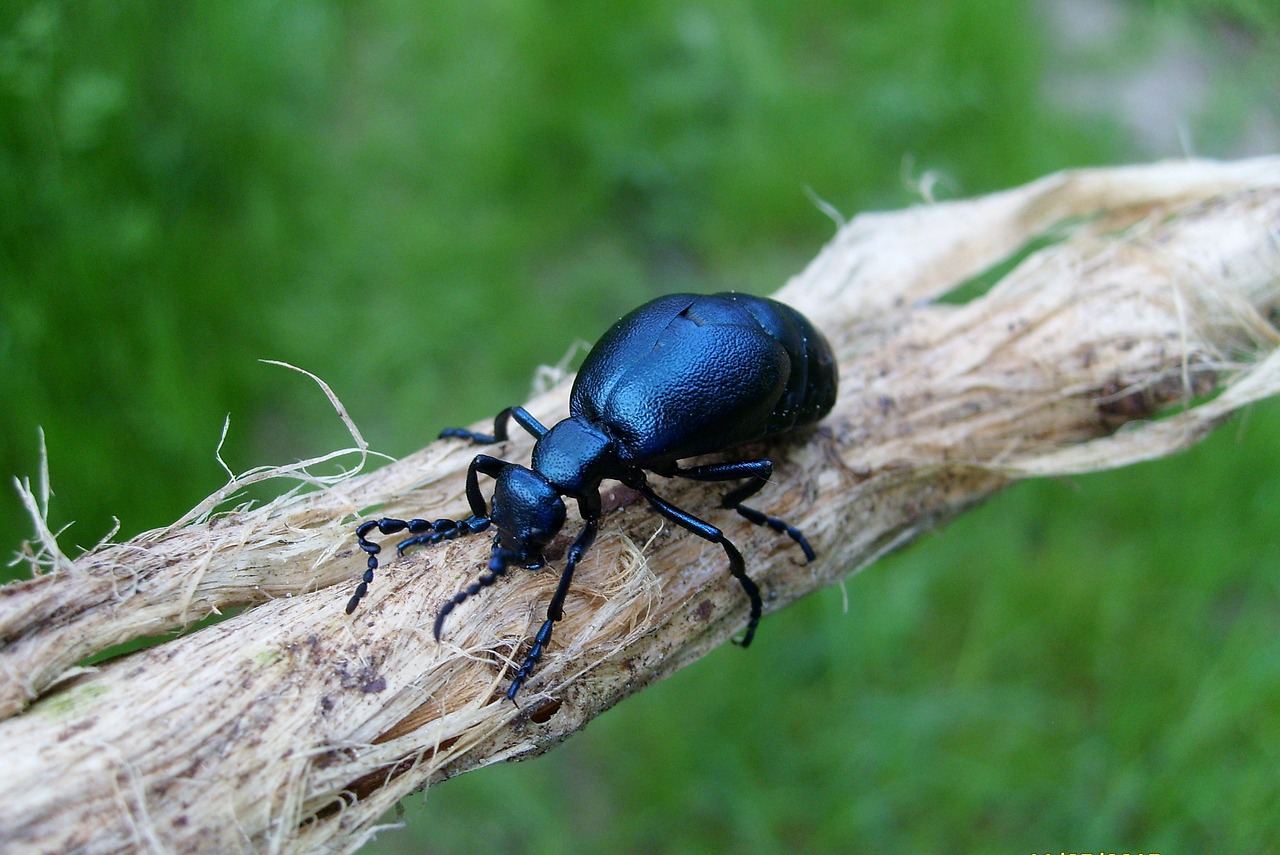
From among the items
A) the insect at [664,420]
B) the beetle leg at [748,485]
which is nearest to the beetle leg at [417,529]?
the insect at [664,420]

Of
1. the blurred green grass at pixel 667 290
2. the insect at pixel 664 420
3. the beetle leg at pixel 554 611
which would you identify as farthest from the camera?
the blurred green grass at pixel 667 290

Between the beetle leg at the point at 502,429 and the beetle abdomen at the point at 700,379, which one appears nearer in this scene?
the beetle abdomen at the point at 700,379

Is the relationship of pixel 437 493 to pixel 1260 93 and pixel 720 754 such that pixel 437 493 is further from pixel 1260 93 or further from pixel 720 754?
pixel 1260 93

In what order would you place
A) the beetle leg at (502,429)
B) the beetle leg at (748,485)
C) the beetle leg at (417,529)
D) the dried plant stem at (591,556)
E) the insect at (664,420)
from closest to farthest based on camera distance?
the dried plant stem at (591,556)
the beetle leg at (417,529)
the insect at (664,420)
the beetle leg at (748,485)
the beetle leg at (502,429)

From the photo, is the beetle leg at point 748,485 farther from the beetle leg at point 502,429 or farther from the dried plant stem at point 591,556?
the beetle leg at point 502,429

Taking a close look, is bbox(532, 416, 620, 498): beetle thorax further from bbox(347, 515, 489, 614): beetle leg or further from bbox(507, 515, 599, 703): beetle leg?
bbox(347, 515, 489, 614): beetle leg

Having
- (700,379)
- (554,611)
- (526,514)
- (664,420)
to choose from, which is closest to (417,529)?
(526,514)

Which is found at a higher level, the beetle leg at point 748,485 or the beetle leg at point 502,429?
the beetle leg at point 502,429

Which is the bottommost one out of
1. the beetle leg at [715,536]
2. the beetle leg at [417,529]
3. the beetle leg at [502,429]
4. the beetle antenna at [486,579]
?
the beetle leg at [715,536]
